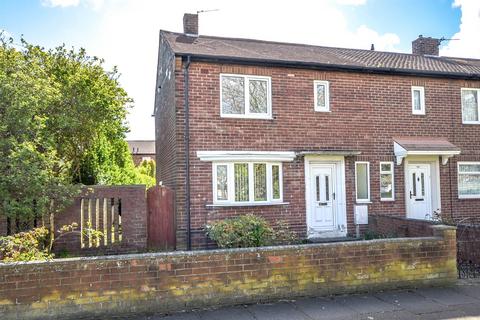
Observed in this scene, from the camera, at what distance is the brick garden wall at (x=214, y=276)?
218 inches

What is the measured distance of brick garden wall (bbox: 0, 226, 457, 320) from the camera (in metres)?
5.53

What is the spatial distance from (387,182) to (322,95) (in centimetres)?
350

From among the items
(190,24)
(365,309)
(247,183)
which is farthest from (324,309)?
(190,24)

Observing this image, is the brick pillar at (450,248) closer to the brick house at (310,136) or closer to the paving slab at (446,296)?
the paving slab at (446,296)

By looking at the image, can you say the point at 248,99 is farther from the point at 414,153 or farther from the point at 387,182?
the point at 414,153

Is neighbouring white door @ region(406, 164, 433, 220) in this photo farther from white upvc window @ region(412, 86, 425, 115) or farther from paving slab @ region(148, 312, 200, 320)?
paving slab @ region(148, 312, 200, 320)

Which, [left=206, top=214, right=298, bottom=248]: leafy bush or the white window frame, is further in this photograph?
the white window frame

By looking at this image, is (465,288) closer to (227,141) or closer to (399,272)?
(399,272)

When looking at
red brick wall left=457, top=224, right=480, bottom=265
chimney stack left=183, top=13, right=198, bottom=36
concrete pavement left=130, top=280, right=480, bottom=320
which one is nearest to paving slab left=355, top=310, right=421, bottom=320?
concrete pavement left=130, top=280, right=480, bottom=320

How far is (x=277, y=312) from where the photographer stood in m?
5.96

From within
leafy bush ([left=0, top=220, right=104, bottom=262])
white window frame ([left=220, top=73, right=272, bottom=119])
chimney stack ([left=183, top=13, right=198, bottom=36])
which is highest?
chimney stack ([left=183, top=13, right=198, bottom=36])

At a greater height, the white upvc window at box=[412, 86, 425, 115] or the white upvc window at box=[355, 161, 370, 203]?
the white upvc window at box=[412, 86, 425, 115]

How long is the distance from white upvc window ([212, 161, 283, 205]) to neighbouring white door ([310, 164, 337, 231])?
3.80 feet

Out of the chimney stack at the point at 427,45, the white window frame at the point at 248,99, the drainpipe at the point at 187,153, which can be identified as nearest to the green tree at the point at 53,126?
the drainpipe at the point at 187,153
